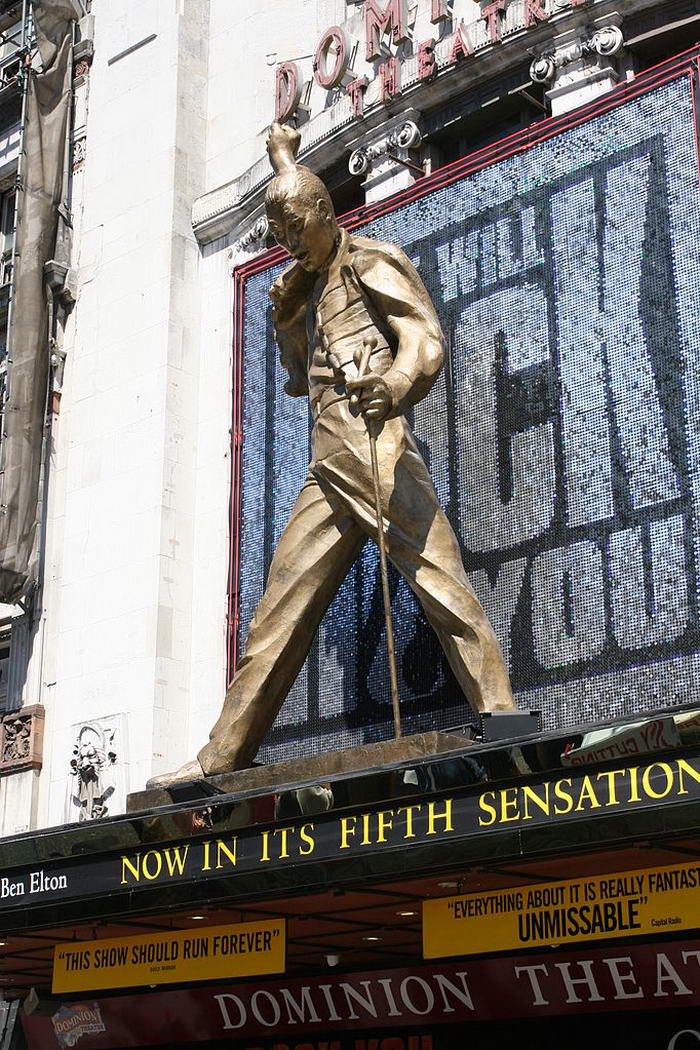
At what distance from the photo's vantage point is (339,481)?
12.5m

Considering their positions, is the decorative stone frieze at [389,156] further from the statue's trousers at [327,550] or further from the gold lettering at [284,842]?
the gold lettering at [284,842]

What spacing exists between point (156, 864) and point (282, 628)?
2167 millimetres

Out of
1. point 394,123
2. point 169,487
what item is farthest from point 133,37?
point 169,487

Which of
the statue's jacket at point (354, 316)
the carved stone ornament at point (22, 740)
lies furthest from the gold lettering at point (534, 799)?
the carved stone ornament at point (22, 740)

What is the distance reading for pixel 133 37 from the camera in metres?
19.4

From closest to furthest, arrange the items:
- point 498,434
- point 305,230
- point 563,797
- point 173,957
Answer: point 563,797 → point 173,957 → point 305,230 → point 498,434

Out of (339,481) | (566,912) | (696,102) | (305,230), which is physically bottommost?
(566,912)

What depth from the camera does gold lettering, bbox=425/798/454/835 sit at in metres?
9.61

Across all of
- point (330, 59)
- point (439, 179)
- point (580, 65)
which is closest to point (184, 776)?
point (439, 179)

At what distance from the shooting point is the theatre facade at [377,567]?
1016 cm

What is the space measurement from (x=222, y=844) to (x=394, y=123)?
8.46 meters

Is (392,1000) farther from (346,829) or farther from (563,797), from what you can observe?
(563,797)

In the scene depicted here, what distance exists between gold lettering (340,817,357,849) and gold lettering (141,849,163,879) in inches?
65.2

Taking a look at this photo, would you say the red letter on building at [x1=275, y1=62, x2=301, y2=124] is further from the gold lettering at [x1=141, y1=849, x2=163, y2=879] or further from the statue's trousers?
the gold lettering at [x1=141, y1=849, x2=163, y2=879]
